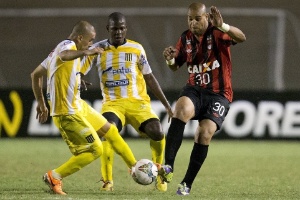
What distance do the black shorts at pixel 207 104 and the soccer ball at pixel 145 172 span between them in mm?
786

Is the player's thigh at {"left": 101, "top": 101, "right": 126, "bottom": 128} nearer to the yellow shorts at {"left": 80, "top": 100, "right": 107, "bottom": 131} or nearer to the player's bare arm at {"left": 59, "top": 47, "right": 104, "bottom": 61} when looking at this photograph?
the yellow shorts at {"left": 80, "top": 100, "right": 107, "bottom": 131}

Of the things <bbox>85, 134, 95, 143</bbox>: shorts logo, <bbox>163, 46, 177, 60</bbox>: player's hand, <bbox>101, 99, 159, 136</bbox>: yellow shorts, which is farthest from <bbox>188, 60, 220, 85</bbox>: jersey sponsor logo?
<bbox>85, 134, 95, 143</bbox>: shorts logo

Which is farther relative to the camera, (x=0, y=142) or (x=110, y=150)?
(x=0, y=142)

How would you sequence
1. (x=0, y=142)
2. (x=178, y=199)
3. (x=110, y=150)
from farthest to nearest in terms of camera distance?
1. (x=0, y=142)
2. (x=110, y=150)
3. (x=178, y=199)

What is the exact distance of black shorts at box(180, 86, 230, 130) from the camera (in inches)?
362

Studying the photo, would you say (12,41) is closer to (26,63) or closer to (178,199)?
(26,63)

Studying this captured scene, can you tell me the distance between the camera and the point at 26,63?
20.0m

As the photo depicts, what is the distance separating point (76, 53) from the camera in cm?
859

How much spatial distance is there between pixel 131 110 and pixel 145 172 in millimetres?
1518

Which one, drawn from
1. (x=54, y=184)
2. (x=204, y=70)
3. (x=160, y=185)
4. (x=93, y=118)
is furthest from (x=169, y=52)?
(x=54, y=184)

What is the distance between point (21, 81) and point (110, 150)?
33.8 feet

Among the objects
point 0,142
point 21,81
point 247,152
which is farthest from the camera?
point 21,81

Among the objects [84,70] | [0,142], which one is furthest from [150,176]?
[0,142]

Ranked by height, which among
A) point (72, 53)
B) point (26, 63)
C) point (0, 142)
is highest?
point (72, 53)
